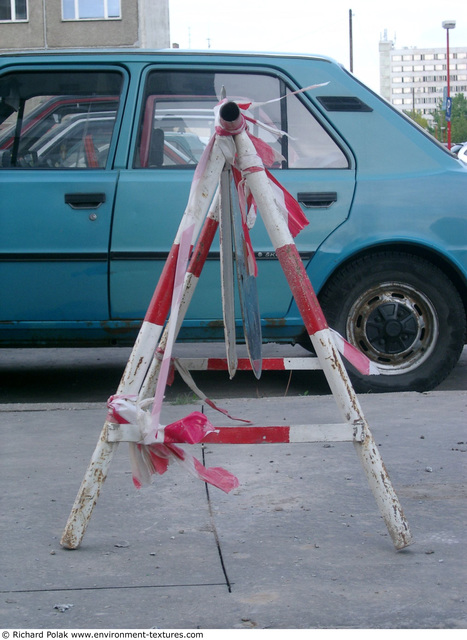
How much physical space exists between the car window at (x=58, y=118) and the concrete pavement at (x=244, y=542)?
5.48 ft

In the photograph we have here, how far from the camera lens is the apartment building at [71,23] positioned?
3126 cm

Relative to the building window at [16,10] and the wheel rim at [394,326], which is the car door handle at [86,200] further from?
the building window at [16,10]

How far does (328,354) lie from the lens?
2729 mm

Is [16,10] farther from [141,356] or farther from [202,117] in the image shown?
[141,356]

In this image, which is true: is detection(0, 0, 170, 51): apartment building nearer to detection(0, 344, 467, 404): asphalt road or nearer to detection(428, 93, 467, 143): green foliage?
detection(0, 344, 467, 404): asphalt road

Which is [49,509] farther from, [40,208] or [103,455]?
[40,208]

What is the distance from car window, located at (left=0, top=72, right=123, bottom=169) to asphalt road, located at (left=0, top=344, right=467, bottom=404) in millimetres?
1457

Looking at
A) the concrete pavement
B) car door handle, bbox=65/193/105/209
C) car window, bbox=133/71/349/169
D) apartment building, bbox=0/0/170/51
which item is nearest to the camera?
the concrete pavement

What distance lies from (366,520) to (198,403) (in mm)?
1883

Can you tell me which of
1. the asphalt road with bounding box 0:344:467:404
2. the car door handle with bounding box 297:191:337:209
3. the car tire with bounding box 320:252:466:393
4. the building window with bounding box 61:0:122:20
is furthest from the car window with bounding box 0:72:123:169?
the building window with bounding box 61:0:122:20

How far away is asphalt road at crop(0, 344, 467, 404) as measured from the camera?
18.0 ft

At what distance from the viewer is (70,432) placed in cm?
423

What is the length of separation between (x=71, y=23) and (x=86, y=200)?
2855cm

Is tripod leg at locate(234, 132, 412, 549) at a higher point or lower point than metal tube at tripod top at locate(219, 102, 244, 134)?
lower
